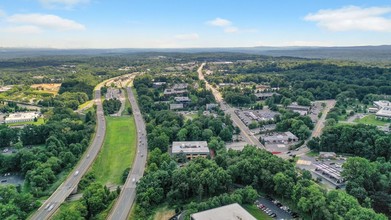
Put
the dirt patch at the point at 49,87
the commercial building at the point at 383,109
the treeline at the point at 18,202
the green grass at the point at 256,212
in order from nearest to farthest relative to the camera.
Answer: the treeline at the point at 18,202, the green grass at the point at 256,212, the commercial building at the point at 383,109, the dirt patch at the point at 49,87

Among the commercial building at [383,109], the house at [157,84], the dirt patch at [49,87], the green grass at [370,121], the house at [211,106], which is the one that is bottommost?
the green grass at [370,121]

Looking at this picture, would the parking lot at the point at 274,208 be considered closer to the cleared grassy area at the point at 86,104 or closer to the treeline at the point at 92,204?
the treeline at the point at 92,204

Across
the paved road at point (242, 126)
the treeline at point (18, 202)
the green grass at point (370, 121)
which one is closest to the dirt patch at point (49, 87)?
the paved road at point (242, 126)

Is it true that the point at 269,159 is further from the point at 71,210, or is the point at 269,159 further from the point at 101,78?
the point at 101,78

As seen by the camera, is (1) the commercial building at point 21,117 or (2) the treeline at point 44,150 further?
(1) the commercial building at point 21,117

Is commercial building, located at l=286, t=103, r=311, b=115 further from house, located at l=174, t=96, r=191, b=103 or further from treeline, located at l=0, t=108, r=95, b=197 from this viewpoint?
treeline, located at l=0, t=108, r=95, b=197

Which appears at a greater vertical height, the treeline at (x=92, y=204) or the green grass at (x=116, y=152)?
the treeline at (x=92, y=204)

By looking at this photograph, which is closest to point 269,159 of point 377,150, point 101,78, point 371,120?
point 377,150

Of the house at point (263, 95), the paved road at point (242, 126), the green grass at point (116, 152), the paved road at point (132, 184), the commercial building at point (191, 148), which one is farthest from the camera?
the house at point (263, 95)
